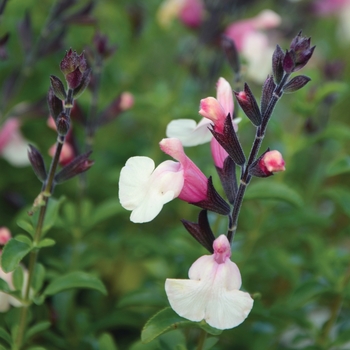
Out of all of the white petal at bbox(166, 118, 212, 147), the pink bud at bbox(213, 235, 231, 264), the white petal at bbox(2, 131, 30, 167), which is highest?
the white petal at bbox(2, 131, 30, 167)

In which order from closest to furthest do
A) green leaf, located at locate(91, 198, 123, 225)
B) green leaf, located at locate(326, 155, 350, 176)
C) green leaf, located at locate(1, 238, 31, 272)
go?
green leaf, located at locate(1, 238, 31, 272) < green leaf, located at locate(326, 155, 350, 176) < green leaf, located at locate(91, 198, 123, 225)

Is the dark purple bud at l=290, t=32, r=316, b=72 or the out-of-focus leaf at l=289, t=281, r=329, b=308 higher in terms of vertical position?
the dark purple bud at l=290, t=32, r=316, b=72

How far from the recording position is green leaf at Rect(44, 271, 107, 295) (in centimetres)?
99

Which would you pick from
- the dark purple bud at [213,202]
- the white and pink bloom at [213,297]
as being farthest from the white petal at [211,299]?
the dark purple bud at [213,202]

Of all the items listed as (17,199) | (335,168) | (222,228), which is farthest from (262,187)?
(17,199)

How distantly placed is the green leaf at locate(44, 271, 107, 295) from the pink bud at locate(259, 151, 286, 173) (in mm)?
382

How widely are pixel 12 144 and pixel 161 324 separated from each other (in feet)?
2.87

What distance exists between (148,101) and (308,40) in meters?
0.82

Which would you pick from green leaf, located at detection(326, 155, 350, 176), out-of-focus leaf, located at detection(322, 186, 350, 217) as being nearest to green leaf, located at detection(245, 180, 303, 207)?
green leaf, located at detection(326, 155, 350, 176)

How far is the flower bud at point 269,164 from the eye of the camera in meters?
0.79

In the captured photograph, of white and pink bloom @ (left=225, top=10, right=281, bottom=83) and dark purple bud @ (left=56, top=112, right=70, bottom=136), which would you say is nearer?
dark purple bud @ (left=56, top=112, right=70, bottom=136)

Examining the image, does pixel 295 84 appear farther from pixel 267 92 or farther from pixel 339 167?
pixel 339 167

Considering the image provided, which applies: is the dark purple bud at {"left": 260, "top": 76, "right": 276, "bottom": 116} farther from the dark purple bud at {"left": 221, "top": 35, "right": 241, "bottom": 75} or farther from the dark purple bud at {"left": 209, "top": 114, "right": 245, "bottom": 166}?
the dark purple bud at {"left": 221, "top": 35, "right": 241, "bottom": 75}

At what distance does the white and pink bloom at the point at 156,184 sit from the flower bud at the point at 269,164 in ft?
0.34
